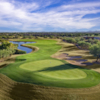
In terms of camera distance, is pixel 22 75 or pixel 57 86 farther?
pixel 22 75

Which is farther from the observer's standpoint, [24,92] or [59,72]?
[59,72]

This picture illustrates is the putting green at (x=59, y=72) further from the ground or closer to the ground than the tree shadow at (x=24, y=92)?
further from the ground

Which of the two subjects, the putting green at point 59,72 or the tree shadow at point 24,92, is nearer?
the tree shadow at point 24,92

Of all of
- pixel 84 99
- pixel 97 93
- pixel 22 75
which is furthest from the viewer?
pixel 22 75

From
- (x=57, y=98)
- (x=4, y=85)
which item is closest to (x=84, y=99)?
(x=57, y=98)

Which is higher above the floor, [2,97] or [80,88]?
[80,88]

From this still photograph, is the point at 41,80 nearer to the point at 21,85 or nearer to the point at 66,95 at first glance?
the point at 21,85

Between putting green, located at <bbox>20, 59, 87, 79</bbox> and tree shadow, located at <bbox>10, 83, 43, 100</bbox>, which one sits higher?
putting green, located at <bbox>20, 59, 87, 79</bbox>

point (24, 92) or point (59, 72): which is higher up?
point (59, 72)

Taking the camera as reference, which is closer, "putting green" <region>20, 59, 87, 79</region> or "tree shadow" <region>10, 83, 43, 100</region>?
"tree shadow" <region>10, 83, 43, 100</region>

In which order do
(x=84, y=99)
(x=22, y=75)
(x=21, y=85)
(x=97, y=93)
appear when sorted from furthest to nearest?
(x=22, y=75), (x=21, y=85), (x=97, y=93), (x=84, y=99)
